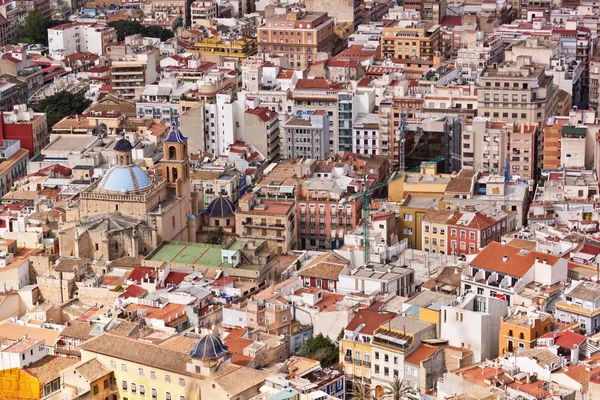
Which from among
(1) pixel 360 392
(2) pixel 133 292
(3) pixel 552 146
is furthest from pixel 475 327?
(3) pixel 552 146

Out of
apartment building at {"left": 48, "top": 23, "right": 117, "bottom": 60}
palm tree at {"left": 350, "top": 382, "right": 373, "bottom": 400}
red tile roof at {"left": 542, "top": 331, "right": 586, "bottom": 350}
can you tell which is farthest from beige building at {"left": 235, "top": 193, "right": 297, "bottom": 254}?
apartment building at {"left": 48, "top": 23, "right": 117, "bottom": 60}

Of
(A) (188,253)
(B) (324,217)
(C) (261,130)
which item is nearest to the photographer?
(A) (188,253)

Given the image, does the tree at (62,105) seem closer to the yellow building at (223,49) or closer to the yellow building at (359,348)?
the yellow building at (223,49)

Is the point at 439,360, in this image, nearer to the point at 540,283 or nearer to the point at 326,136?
the point at 540,283

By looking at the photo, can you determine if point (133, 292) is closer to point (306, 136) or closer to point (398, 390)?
point (398, 390)

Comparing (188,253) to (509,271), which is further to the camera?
(188,253)

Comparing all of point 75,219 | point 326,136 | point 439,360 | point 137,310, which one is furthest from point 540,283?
point 326,136
